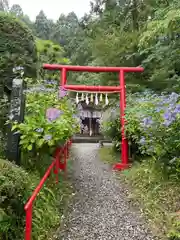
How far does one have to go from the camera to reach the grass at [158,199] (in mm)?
3564

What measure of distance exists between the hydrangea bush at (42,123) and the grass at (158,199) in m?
1.80

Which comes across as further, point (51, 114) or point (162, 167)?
point (162, 167)

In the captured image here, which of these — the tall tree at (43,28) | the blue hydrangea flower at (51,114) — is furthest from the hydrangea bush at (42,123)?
the tall tree at (43,28)

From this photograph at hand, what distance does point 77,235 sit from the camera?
11.7 ft

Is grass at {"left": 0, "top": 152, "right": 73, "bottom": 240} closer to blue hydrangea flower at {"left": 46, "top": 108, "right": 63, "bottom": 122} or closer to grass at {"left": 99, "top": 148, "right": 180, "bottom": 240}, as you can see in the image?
blue hydrangea flower at {"left": 46, "top": 108, "right": 63, "bottom": 122}

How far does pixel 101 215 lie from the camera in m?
4.22

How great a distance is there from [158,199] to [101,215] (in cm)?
100

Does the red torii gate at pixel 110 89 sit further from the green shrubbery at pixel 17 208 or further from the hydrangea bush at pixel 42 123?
the green shrubbery at pixel 17 208

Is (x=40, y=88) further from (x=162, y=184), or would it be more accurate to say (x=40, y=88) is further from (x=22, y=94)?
(x=162, y=184)

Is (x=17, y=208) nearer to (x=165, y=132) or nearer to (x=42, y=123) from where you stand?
(x=42, y=123)

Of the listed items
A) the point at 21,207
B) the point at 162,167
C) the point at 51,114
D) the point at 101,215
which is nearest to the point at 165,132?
the point at 162,167

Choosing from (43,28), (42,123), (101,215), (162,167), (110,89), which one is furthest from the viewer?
(43,28)

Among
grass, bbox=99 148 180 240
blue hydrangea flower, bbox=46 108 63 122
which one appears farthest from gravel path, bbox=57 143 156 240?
blue hydrangea flower, bbox=46 108 63 122

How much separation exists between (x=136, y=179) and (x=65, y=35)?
94.8 feet
